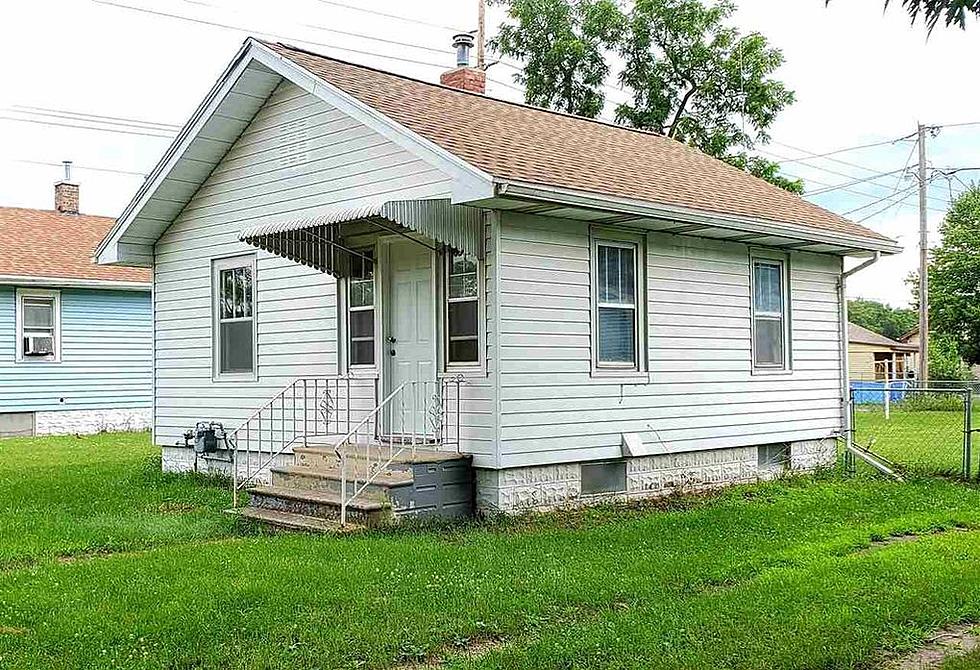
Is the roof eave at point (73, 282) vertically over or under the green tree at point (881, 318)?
under

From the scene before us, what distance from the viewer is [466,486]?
10992 millimetres

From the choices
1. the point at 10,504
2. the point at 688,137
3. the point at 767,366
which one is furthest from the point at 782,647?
the point at 688,137

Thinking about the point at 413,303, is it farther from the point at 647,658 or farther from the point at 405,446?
the point at 647,658

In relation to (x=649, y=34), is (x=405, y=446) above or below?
below

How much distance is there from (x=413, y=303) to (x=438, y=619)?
5.58m

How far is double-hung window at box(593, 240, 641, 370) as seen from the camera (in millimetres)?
11867

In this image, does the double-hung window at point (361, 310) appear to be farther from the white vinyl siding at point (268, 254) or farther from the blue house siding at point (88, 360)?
the blue house siding at point (88, 360)

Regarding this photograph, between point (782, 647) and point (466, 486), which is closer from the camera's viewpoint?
point (782, 647)

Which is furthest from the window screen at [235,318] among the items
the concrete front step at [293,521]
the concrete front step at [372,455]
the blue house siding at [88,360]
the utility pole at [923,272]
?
the utility pole at [923,272]

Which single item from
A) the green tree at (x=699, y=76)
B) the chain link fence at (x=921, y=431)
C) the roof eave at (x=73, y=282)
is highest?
the green tree at (x=699, y=76)

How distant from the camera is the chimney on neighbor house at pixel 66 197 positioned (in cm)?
2923

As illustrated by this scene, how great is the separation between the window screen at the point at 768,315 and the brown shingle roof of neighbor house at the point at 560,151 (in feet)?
2.51

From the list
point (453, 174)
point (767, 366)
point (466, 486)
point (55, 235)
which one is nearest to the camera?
point (453, 174)

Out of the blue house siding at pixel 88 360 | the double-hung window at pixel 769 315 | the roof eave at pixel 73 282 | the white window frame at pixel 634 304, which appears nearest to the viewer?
the white window frame at pixel 634 304
